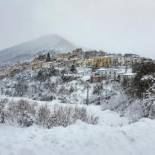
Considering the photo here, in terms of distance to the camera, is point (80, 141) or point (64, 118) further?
point (64, 118)

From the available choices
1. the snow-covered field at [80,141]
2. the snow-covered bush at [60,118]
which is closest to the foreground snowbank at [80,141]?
the snow-covered field at [80,141]

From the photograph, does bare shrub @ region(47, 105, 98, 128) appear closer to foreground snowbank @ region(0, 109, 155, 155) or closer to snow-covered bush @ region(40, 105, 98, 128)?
snow-covered bush @ region(40, 105, 98, 128)

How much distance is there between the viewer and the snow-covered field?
1131 centimetres

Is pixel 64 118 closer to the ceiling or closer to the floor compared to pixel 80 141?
closer to the floor

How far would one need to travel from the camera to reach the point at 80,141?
12.5 metres

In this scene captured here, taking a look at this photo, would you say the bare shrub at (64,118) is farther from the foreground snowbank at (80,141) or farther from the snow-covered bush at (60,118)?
the foreground snowbank at (80,141)

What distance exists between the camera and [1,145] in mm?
10938

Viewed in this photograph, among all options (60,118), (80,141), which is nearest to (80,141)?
(80,141)

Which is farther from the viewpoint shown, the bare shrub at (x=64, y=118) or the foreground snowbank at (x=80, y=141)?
the bare shrub at (x=64, y=118)

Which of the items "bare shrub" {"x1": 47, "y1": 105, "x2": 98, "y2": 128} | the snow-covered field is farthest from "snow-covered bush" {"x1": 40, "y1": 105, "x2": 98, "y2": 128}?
the snow-covered field

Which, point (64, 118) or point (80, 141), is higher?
point (80, 141)

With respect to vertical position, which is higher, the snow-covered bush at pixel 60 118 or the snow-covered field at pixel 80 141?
the snow-covered field at pixel 80 141

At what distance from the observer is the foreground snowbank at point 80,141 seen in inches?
445

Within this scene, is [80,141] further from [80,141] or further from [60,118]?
[60,118]
